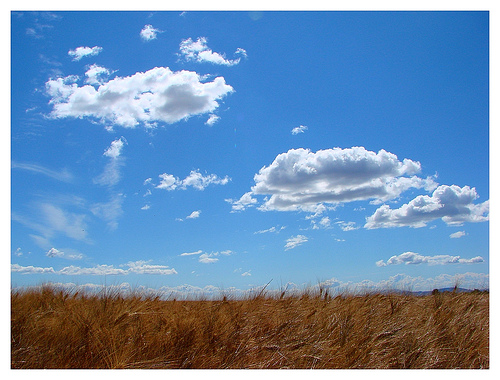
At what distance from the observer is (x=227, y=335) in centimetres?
454

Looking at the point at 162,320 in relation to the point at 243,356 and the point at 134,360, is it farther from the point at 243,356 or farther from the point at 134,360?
the point at 243,356

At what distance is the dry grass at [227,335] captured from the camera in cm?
400

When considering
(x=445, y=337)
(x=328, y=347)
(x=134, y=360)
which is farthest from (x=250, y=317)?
(x=445, y=337)

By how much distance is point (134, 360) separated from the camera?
3969 mm

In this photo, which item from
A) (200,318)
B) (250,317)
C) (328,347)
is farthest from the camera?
(250,317)

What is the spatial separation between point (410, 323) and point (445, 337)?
511 millimetres

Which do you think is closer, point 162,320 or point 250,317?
point 162,320

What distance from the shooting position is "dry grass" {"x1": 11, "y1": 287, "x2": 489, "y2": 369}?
4000mm

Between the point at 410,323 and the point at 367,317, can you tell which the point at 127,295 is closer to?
the point at 367,317

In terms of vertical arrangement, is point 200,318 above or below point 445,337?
above

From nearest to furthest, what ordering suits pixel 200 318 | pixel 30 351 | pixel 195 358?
pixel 30 351 < pixel 195 358 < pixel 200 318

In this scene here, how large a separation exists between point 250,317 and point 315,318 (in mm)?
1019

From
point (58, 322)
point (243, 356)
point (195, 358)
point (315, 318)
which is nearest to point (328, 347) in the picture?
point (315, 318)
